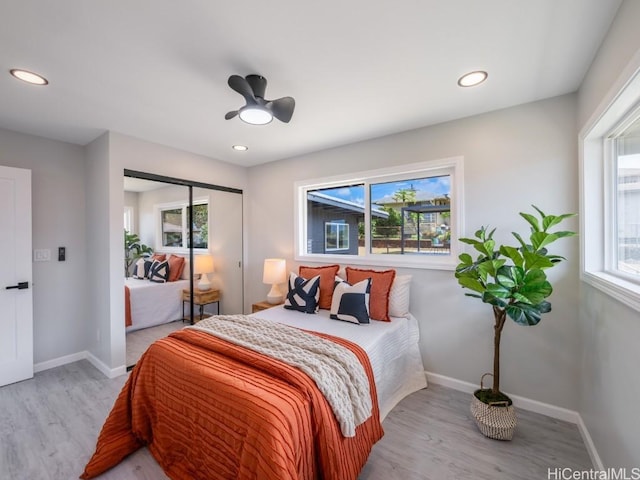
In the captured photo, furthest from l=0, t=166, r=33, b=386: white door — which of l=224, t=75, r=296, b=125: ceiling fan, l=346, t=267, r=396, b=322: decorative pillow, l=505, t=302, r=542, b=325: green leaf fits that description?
l=505, t=302, r=542, b=325: green leaf

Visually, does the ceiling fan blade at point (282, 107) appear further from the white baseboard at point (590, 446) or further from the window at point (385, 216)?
the white baseboard at point (590, 446)

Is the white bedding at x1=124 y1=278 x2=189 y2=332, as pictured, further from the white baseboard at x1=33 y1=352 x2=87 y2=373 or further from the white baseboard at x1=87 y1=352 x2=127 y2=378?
the white baseboard at x1=33 y1=352 x2=87 y2=373

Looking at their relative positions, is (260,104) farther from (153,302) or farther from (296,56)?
(153,302)

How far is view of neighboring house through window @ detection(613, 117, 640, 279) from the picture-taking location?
4.90ft

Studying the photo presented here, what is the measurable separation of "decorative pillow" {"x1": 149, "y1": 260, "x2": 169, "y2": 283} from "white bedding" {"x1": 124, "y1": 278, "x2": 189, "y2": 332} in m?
0.05

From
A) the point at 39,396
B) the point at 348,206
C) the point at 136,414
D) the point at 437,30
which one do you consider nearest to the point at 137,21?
the point at 437,30

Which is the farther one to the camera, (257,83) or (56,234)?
(56,234)

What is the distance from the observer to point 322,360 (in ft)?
5.65

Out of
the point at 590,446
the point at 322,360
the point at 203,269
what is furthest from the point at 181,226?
the point at 590,446

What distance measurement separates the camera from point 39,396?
2.53m

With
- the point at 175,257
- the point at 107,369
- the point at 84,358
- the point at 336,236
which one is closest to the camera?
the point at 107,369

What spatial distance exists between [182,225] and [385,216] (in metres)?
2.47

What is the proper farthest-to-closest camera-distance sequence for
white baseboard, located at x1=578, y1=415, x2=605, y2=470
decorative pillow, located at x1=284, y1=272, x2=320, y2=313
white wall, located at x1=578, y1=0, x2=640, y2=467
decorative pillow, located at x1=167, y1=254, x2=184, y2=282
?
decorative pillow, located at x1=167, y1=254, x2=184, y2=282
decorative pillow, located at x1=284, y1=272, x2=320, y2=313
white baseboard, located at x1=578, y1=415, x2=605, y2=470
white wall, located at x1=578, y1=0, x2=640, y2=467

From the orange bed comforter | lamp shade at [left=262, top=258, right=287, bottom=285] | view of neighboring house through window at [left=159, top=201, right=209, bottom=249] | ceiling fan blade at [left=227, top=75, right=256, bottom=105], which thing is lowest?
the orange bed comforter
